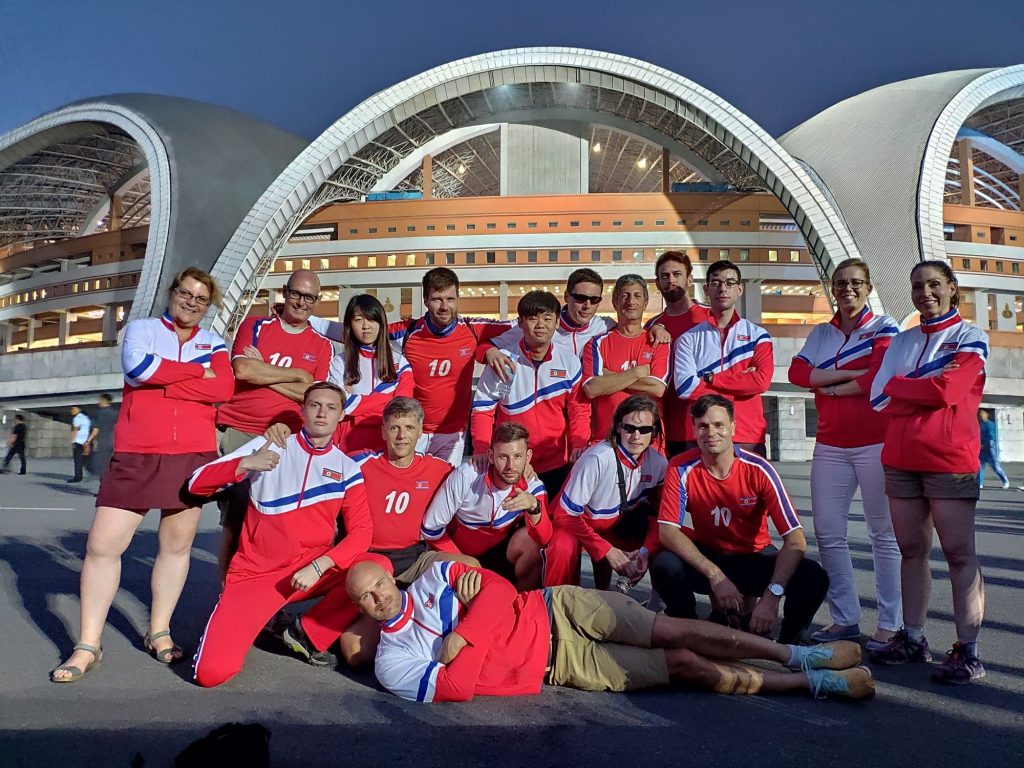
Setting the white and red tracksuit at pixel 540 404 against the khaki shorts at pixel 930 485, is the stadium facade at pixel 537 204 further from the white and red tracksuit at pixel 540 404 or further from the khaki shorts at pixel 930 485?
the khaki shorts at pixel 930 485

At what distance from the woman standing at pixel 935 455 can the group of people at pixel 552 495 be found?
1cm

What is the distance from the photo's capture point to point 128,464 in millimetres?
3562

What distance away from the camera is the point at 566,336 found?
5012 millimetres

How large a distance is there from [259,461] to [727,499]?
2634mm

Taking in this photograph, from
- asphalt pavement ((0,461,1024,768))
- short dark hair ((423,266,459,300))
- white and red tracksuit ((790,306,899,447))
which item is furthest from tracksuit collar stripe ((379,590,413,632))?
white and red tracksuit ((790,306,899,447))

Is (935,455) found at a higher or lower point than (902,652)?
higher

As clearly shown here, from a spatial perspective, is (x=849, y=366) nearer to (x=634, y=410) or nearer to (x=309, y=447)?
(x=634, y=410)

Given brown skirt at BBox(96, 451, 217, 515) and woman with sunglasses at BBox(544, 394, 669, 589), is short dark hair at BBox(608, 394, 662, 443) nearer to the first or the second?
woman with sunglasses at BBox(544, 394, 669, 589)

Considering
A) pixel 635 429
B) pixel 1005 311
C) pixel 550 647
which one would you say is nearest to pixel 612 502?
pixel 635 429

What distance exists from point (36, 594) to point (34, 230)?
53271 mm

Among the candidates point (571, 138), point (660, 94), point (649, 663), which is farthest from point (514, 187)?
point (649, 663)

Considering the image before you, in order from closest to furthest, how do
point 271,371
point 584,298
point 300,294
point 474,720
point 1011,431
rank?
point 474,720
point 271,371
point 300,294
point 584,298
point 1011,431

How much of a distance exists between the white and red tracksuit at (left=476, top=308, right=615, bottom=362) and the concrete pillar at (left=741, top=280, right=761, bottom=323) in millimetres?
29692

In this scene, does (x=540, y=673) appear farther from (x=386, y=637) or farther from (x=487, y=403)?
(x=487, y=403)
